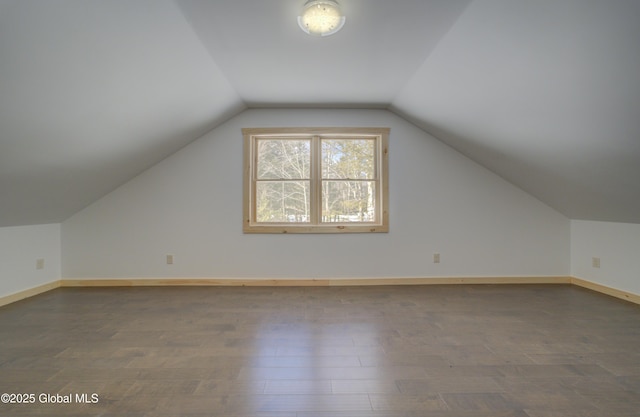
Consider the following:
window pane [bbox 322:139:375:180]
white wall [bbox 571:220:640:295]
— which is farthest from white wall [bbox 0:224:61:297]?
white wall [bbox 571:220:640:295]

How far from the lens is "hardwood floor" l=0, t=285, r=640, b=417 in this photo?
5.15 feet

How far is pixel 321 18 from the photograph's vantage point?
75.8 inches

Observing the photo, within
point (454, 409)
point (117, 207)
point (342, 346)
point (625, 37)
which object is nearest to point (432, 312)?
point (342, 346)

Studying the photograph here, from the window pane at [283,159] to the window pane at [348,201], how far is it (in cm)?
39

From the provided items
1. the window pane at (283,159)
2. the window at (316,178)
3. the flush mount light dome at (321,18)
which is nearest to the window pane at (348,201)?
the window at (316,178)

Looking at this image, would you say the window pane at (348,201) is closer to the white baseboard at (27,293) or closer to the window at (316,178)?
the window at (316,178)

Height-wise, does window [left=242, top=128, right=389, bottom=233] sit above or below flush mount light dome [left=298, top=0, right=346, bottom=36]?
below

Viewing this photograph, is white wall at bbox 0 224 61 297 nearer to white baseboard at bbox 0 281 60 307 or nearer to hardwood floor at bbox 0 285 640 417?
white baseboard at bbox 0 281 60 307

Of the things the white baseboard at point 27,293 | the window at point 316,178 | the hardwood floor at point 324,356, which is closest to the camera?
the hardwood floor at point 324,356

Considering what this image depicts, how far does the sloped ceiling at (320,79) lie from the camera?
1644 millimetres

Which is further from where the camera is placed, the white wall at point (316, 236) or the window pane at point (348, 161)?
the window pane at point (348, 161)

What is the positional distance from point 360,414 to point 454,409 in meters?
0.49

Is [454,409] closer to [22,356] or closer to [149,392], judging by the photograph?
[149,392]

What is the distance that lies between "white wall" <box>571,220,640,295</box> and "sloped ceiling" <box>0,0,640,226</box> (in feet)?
0.62
